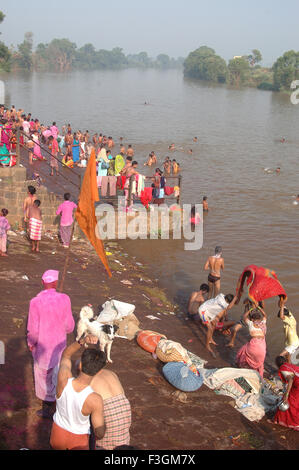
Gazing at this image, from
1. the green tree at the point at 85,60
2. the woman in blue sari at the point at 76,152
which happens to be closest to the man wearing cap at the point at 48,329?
the woman in blue sari at the point at 76,152

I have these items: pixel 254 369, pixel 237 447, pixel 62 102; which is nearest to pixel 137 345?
pixel 254 369

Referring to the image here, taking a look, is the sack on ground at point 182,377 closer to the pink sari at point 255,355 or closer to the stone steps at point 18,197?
the pink sari at point 255,355

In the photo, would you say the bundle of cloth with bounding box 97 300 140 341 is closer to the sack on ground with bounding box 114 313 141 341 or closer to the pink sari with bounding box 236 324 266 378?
the sack on ground with bounding box 114 313 141 341

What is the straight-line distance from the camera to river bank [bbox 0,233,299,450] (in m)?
4.66

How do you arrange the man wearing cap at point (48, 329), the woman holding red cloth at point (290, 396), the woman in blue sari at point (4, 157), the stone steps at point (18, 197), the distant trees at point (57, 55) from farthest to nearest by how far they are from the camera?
the distant trees at point (57, 55)
the woman in blue sari at point (4, 157)
the stone steps at point (18, 197)
the woman holding red cloth at point (290, 396)
the man wearing cap at point (48, 329)

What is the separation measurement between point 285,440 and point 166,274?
6019 millimetres

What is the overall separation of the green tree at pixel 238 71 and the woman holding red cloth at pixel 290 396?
338 feet

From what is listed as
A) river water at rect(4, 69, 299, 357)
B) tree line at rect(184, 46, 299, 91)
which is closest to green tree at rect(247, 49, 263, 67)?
tree line at rect(184, 46, 299, 91)

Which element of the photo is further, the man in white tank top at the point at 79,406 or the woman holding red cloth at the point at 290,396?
the woman holding red cloth at the point at 290,396

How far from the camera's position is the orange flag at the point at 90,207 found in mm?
4723

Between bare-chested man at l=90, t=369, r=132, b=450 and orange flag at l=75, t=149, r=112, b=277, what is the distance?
132 centimetres

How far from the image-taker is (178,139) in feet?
105

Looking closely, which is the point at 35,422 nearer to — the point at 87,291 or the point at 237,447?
the point at 237,447

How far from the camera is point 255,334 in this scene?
21.6ft
